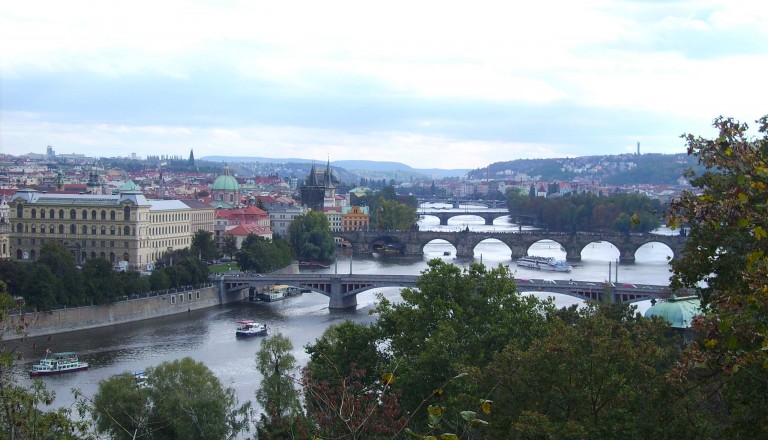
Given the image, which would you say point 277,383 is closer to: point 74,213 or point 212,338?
point 212,338

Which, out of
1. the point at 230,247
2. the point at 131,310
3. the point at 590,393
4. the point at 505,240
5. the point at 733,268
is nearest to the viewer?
the point at 733,268

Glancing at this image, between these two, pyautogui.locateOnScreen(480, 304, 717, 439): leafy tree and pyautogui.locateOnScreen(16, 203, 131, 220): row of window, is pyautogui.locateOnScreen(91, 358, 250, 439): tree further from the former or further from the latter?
pyautogui.locateOnScreen(16, 203, 131, 220): row of window

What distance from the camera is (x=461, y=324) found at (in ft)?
46.0

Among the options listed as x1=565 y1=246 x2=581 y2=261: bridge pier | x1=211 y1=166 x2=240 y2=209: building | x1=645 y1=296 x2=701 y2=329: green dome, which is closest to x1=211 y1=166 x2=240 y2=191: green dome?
x1=211 y1=166 x2=240 y2=209: building

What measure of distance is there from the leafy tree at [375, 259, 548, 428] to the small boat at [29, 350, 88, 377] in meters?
10.5

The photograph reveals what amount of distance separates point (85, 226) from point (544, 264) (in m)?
20.7

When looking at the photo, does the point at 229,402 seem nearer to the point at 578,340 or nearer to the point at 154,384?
the point at 154,384

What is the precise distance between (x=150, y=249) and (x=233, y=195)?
2487cm

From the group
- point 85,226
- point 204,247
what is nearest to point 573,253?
point 204,247

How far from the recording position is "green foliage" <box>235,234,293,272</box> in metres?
42.3

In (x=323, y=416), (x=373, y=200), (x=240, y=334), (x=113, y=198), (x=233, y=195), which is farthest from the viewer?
(x=373, y=200)

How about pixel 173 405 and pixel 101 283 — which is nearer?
pixel 173 405

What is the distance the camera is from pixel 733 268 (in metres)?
8.15

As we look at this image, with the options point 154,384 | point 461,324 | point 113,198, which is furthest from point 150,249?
point 461,324
